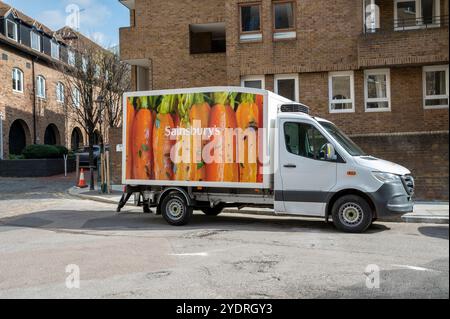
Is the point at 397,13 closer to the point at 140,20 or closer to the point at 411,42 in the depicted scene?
the point at 411,42

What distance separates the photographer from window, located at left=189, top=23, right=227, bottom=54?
21.6m

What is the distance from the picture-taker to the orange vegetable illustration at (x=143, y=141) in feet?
37.5

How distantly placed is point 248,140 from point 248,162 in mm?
480

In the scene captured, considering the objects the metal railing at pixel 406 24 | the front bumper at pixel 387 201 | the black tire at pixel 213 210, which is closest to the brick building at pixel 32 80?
the metal railing at pixel 406 24

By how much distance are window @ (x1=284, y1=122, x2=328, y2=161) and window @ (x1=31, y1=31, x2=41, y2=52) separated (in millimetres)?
30997

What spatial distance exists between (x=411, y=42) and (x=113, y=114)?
2119cm

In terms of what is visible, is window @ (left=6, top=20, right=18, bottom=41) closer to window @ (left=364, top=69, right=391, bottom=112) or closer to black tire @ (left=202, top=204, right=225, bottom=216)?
window @ (left=364, top=69, right=391, bottom=112)

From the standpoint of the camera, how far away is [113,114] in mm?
33000

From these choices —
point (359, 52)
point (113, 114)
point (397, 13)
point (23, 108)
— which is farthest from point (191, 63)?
point (23, 108)

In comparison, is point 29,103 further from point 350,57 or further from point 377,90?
point 377,90

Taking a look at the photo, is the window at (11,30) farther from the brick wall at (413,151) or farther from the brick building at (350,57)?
the brick wall at (413,151)

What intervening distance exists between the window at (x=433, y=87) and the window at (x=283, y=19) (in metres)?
5.30

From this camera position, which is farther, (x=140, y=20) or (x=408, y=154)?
(x=140, y=20)

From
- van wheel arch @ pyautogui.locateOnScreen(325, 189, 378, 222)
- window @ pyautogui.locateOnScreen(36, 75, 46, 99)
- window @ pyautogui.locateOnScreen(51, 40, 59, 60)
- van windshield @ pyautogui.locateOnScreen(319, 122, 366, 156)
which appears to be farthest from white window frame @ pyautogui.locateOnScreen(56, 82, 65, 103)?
van wheel arch @ pyautogui.locateOnScreen(325, 189, 378, 222)
